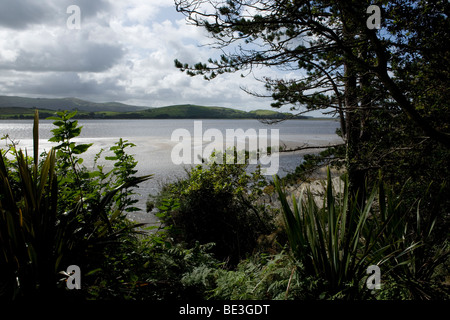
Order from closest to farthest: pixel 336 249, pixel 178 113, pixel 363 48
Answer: pixel 336 249 → pixel 363 48 → pixel 178 113

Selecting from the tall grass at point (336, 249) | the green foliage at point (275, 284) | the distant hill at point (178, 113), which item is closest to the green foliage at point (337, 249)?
the tall grass at point (336, 249)

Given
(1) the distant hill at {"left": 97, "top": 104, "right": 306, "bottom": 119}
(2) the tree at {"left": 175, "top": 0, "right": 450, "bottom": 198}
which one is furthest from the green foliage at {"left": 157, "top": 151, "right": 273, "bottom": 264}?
(1) the distant hill at {"left": 97, "top": 104, "right": 306, "bottom": 119}

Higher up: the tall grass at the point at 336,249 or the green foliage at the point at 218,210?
the tall grass at the point at 336,249

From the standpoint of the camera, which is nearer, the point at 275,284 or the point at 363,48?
the point at 275,284

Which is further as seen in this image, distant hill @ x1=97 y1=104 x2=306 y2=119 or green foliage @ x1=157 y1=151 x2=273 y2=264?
distant hill @ x1=97 y1=104 x2=306 y2=119

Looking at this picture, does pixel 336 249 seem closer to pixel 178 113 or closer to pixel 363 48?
pixel 363 48

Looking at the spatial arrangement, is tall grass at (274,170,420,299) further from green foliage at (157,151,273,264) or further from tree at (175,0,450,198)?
green foliage at (157,151,273,264)

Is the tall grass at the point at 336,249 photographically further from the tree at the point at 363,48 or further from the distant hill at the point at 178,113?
the distant hill at the point at 178,113

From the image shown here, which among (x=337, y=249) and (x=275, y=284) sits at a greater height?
(x=337, y=249)

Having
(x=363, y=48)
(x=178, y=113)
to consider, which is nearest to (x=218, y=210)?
(x=363, y=48)

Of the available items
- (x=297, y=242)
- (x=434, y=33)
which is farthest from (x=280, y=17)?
(x=297, y=242)

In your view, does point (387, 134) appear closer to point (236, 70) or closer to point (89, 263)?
point (236, 70)

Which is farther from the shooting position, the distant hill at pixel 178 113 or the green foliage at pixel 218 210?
the distant hill at pixel 178 113

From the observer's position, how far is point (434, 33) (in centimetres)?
486
